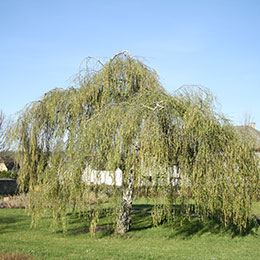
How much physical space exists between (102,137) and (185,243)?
434 cm

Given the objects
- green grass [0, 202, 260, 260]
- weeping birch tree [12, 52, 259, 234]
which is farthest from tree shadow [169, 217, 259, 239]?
weeping birch tree [12, 52, 259, 234]

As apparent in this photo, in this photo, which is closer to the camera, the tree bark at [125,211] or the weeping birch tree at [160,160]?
→ the weeping birch tree at [160,160]

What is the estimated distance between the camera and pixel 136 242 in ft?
30.6

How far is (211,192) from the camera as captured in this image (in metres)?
7.80

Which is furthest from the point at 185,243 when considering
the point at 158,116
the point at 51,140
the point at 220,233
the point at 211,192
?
the point at 51,140

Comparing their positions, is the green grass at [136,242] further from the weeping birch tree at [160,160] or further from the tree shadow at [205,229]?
the weeping birch tree at [160,160]

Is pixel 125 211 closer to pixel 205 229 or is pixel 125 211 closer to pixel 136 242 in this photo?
pixel 136 242

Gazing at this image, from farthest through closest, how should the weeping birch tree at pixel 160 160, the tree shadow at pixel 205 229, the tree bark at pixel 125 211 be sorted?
the tree shadow at pixel 205 229, the tree bark at pixel 125 211, the weeping birch tree at pixel 160 160

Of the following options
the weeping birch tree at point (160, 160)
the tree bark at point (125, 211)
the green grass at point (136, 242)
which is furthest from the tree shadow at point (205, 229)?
the weeping birch tree at point (160, 160)

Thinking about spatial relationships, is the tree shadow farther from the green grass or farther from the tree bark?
the tree bark

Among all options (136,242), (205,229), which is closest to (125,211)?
(136,242)

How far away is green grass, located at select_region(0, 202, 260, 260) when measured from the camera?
7734 mm

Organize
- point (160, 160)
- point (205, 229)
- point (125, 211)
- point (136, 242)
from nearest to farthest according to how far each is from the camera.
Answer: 1. point (160, 160)
2. point (136, 242)
3. point (125, 211)
4. point (205, 229)

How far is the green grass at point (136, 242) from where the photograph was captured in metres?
7.73
